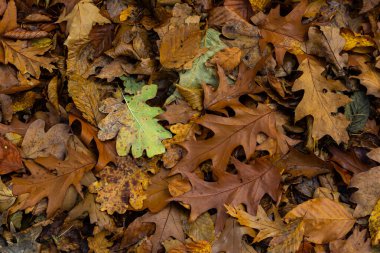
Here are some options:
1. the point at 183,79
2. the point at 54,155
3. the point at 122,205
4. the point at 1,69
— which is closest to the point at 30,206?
the point at 54,155

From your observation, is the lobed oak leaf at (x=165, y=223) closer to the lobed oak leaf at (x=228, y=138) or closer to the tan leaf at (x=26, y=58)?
the lobed oak leaf at (x=228, y=138)

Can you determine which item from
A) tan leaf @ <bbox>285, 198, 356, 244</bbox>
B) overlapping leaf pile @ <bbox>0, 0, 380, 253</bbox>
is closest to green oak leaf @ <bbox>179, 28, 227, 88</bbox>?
overlapping leaf pile @ <bbox>0, 0, 380, 253</bbox>

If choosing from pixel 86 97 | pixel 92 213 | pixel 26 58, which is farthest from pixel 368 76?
pixel 26 58

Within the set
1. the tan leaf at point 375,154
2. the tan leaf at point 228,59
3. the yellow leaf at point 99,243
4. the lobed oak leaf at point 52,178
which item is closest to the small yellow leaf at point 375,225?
the tan leaf at point 375,154

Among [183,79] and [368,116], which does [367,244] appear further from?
[183,79]

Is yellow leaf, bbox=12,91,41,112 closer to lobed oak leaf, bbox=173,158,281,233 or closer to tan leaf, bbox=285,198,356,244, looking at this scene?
lobed oak leaf, bbox=173,158,281,233

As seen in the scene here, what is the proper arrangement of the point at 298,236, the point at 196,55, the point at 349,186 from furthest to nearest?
1. the point at 196,55
2. the point at 349,186
3. the point at 298,236

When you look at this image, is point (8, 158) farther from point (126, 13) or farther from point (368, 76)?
point (368, 76)
